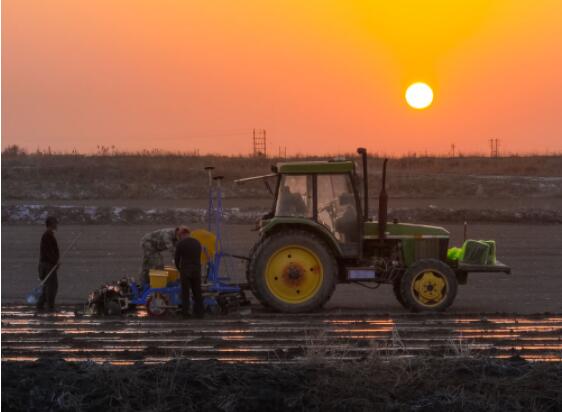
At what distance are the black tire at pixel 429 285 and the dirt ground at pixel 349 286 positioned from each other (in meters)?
0.74

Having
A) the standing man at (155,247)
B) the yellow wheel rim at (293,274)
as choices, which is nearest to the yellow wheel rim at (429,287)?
the yellow wheel rim at (293,274)

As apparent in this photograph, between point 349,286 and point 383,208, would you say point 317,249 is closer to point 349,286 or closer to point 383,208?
point 383,208

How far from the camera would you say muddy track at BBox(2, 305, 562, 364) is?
11.4 metres

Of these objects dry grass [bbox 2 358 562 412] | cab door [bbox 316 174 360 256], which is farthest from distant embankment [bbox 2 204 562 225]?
dry grass [bbox 2 358 562 412]

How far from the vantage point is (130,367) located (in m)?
10.2

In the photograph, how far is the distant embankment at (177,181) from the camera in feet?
146

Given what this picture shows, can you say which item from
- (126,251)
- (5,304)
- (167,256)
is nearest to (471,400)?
(5,304)

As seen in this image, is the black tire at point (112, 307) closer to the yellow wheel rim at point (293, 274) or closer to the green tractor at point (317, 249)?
the green tractor at point (317, 249)

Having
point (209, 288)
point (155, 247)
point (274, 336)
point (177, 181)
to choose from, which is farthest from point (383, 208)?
point (177, 181)

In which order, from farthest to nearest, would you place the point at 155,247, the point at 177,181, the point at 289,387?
1. the point at 177,181
2. the point at 155,247
3. the point at 289,387

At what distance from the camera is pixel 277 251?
49.0 feet

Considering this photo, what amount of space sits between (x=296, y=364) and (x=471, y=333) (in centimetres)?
348

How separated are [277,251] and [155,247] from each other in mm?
1869

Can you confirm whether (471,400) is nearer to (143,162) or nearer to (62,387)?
(62,387)
